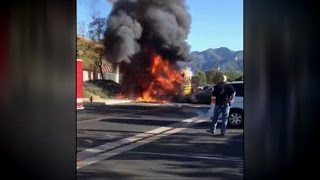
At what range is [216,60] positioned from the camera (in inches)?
122

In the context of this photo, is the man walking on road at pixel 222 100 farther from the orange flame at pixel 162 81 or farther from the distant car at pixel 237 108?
the orange flame at pixel 162 81

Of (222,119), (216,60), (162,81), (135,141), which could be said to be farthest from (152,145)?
(216,60)

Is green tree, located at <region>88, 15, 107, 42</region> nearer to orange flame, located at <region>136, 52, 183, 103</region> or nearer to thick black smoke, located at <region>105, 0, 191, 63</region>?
thick black smoke, located at <region>105, 0, 191, 63</region>

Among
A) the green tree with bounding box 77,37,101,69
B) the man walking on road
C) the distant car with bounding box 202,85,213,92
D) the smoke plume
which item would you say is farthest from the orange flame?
the green tree with bounding box 77,37,101,69

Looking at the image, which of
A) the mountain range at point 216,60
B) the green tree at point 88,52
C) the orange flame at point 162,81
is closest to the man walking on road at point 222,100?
the mountain range at point 216,60

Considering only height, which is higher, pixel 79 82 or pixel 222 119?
pixel 79 82

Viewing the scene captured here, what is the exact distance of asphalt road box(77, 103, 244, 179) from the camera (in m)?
3.27

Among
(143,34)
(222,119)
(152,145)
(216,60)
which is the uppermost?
(143,34)

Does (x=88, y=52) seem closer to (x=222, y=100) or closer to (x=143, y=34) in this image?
(x=143, y=34)

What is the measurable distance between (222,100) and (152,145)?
72cm

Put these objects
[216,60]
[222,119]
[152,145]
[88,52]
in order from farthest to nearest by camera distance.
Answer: [222,119]
[152,145]
[88,52]
[216,60]
